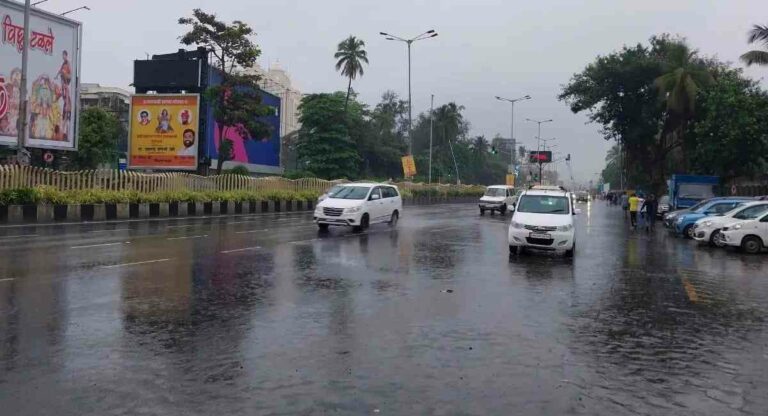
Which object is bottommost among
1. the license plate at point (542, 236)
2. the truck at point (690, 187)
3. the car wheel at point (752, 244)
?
the car wheel at point (752, 244)

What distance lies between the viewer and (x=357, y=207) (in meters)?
20.8

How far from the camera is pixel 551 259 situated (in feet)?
47.8

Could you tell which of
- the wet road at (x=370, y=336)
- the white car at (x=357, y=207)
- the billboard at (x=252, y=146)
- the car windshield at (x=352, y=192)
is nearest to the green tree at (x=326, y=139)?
the billboard at (x=252, y=146)

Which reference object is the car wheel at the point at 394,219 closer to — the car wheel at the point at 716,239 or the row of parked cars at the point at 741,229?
the row of parked cars at the point at 741,229

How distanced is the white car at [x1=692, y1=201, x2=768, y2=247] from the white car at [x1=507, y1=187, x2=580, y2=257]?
19.7 ft

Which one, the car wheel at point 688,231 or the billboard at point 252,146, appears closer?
the car wheel at point 688,231

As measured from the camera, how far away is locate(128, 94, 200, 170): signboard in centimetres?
4419

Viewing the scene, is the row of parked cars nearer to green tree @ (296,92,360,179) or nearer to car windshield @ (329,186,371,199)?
car windshield @ (329,186,371,199)

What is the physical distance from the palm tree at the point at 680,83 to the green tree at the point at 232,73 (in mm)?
26690

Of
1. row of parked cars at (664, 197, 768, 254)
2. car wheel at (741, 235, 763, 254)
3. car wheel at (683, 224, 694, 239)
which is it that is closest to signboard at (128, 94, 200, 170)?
car wheel at (683, 224, 694, 239)

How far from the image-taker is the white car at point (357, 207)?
20.5 metres

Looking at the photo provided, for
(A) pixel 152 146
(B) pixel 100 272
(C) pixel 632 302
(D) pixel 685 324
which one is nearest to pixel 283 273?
(B) pixel 100 272

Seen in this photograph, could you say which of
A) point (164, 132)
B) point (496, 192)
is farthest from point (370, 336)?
point (164, 132)

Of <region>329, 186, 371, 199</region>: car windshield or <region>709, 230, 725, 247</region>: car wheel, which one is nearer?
<region>709, 230, 725, 247</region>: car wheel
